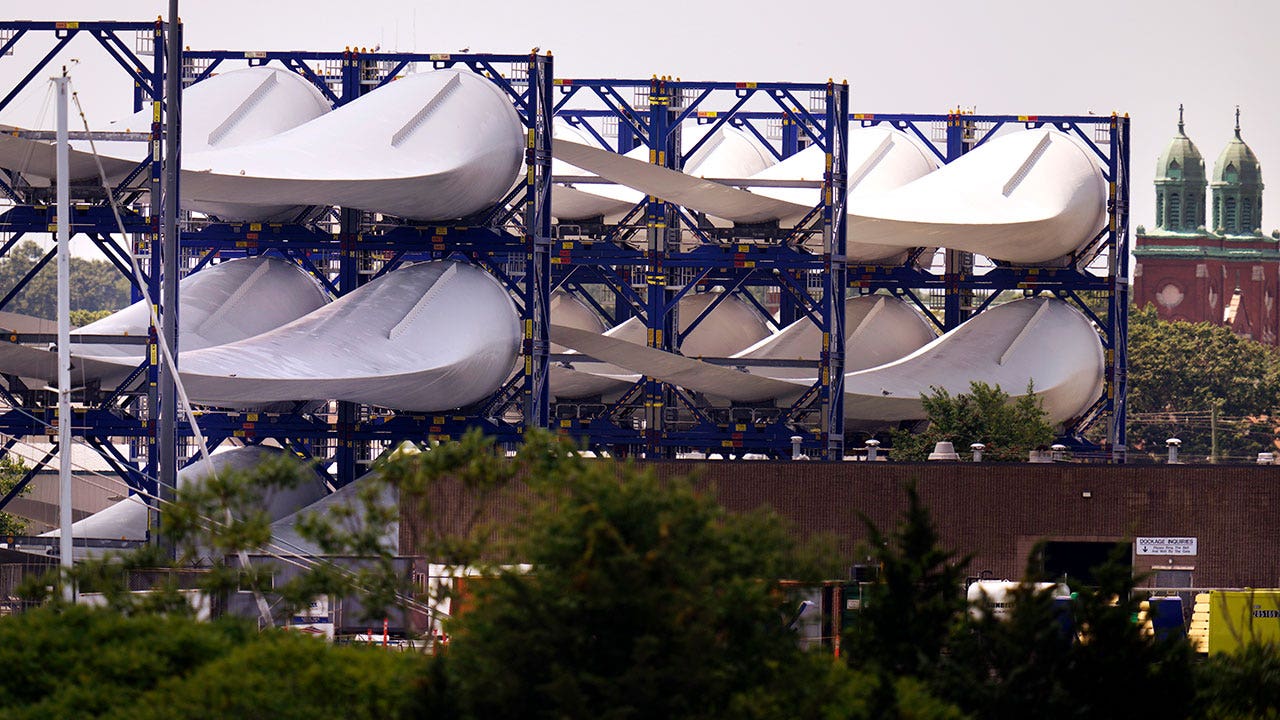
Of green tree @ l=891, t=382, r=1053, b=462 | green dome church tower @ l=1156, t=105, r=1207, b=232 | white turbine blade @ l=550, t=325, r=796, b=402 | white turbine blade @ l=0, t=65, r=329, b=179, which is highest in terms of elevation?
green dome church tower @ l=1156, t=105, r=1207, b=232

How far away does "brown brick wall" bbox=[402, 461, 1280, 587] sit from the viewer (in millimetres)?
44594

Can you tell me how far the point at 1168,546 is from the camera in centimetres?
4525

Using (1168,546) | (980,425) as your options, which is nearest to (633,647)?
(1168,546)

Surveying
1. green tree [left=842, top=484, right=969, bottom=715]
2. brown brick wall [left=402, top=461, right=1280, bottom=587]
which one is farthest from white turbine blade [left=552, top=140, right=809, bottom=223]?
green tree [left=842, top=484, right=969, bottom=715]

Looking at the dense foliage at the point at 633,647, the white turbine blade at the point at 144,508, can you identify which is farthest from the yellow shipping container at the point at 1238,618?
the white turbine blade at the point at 144,508

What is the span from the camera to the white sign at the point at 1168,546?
45.2m

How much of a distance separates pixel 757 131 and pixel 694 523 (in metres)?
63.5

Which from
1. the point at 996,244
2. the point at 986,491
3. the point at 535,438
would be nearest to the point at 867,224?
the point at 996,244

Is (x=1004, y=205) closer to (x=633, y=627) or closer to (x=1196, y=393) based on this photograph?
(x=633, y=627)

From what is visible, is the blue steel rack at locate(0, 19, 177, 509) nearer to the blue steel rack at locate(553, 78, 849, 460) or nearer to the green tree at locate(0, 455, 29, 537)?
the green tree at locate(0, 455, 29, 537)

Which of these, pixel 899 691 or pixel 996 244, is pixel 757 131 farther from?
pixel 899 691

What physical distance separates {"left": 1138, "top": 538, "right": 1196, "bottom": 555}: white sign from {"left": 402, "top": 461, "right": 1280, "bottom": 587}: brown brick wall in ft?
0.46

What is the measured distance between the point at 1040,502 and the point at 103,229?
816 inches

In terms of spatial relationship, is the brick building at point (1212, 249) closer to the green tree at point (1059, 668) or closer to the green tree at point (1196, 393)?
the green tree at point (1196, 393)
